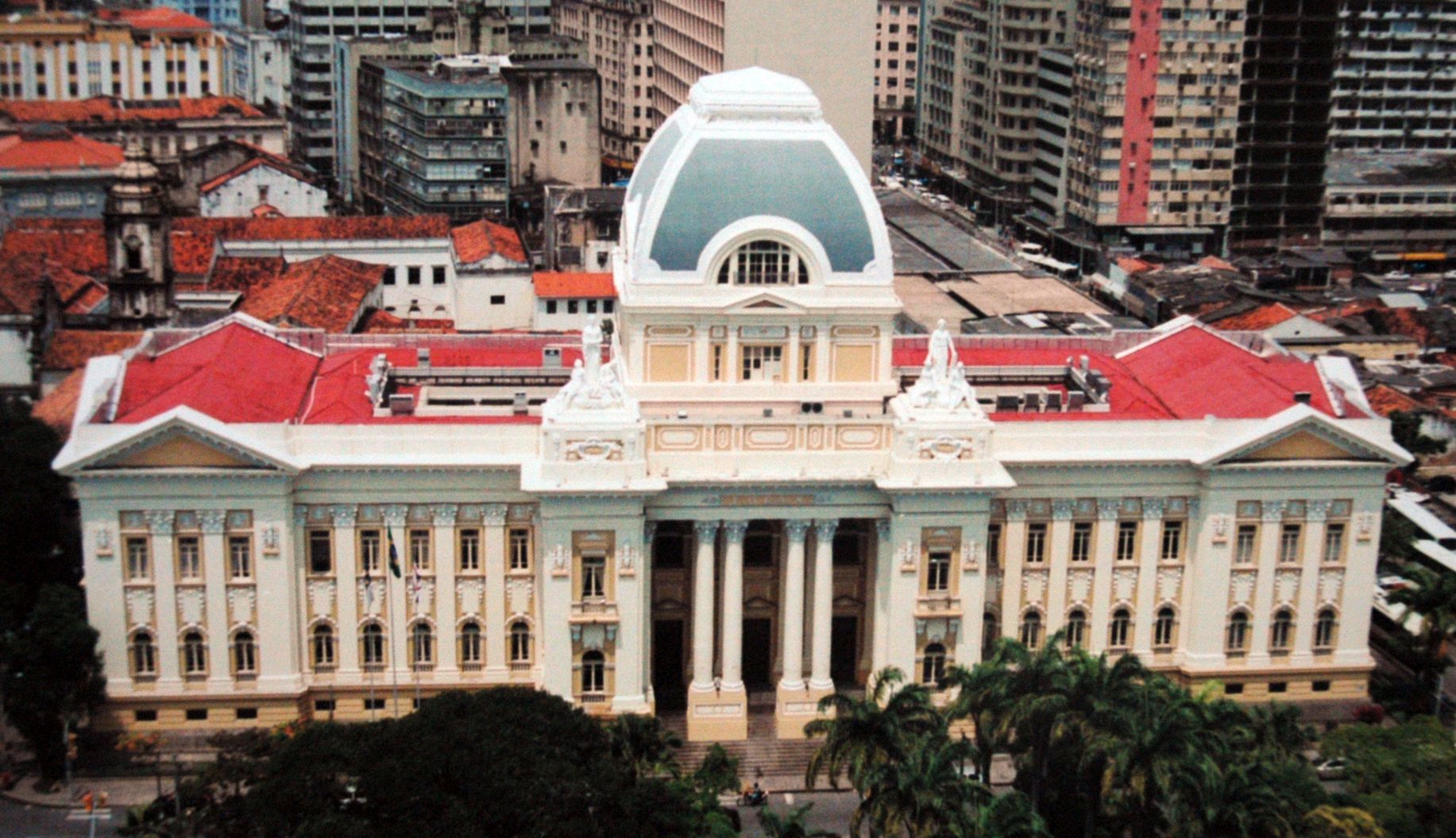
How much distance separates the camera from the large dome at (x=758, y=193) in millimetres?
93875

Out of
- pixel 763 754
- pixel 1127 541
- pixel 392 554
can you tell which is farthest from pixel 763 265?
pixel 763 754

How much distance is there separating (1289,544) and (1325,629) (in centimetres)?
518

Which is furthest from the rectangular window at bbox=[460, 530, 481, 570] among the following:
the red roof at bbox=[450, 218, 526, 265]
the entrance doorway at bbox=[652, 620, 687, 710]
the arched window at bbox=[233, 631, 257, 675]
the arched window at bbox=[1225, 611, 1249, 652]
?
the red roof at bbox=[450, 218, 526, 265]

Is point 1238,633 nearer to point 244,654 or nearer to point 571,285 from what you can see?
point 244,654

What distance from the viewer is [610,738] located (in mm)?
80562

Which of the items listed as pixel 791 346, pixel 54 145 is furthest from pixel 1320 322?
pixel 54 145

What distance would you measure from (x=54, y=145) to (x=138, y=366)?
106382 millimetres

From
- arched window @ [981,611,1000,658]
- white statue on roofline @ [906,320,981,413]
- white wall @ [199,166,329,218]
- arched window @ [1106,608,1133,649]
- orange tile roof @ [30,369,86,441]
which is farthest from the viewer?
white wall @ [199,166,329,218]

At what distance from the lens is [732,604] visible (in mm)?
93125

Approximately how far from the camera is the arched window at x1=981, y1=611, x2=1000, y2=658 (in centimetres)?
9644

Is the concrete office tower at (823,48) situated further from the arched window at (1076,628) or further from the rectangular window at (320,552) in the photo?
the rectangular window at (320,552)

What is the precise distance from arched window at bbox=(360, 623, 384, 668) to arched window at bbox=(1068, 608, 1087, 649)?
108 ft

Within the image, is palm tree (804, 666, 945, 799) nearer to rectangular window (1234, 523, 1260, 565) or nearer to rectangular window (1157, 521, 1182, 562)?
rectangular window (1157, 521, 1182, 562)

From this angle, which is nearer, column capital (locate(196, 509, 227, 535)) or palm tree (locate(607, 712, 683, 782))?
palm tree (locate(607, 712, 683, 782))
